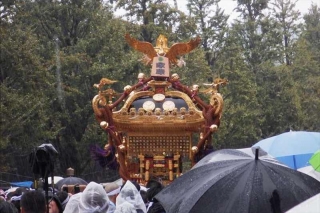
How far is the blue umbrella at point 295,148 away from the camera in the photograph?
448 inches

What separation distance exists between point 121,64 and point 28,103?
240 inches

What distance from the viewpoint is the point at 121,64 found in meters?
29.3

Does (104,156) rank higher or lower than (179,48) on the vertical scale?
lower

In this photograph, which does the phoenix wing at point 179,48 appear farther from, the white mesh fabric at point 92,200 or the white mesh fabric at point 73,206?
the white mesh fabric at point 92,200

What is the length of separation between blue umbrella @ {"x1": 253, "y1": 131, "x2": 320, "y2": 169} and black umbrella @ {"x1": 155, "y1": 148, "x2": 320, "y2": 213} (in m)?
5.76

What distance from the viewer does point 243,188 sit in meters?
5.23

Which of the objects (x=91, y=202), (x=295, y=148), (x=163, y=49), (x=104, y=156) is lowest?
(x=104, y=156)

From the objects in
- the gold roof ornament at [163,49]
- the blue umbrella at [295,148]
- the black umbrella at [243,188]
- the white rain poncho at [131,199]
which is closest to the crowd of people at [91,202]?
the white rain poncho at [131,199]

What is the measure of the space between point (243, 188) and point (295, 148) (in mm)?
6424

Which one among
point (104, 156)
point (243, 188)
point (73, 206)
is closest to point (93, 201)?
point (73, 206)

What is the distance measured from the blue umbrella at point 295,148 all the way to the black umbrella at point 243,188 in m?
5.76

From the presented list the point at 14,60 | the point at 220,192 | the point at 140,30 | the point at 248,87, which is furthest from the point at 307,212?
the point at 248,87

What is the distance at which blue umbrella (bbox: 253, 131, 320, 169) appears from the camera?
11.4 meters

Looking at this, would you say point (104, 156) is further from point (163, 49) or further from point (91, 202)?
point (91, 202)
